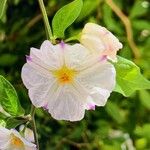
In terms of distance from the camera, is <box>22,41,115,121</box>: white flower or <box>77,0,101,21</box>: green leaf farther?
<box>77,0,101,21</box>: green leaf

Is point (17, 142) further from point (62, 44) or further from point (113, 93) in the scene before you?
point (113, 93)

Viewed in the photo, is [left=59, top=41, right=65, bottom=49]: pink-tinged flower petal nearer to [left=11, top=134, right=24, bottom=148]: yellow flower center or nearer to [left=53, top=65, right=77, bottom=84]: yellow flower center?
[left=53, top=65, right=77, bottom=84]: yellow flower center

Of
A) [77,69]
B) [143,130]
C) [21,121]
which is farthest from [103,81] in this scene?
[143,130]

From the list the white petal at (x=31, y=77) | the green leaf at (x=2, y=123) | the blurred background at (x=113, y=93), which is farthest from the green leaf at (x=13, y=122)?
the blurred background at (x=113, y=93)

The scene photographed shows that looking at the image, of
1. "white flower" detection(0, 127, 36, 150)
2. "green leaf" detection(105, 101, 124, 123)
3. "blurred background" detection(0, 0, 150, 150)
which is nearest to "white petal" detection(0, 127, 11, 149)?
"white flower" detection(0, 127, 36, 150)

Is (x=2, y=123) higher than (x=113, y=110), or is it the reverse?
(x=2, y=123)

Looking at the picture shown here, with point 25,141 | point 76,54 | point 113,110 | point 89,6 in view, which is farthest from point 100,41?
point 113,110

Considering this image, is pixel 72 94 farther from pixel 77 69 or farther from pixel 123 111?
pixel 123 111
